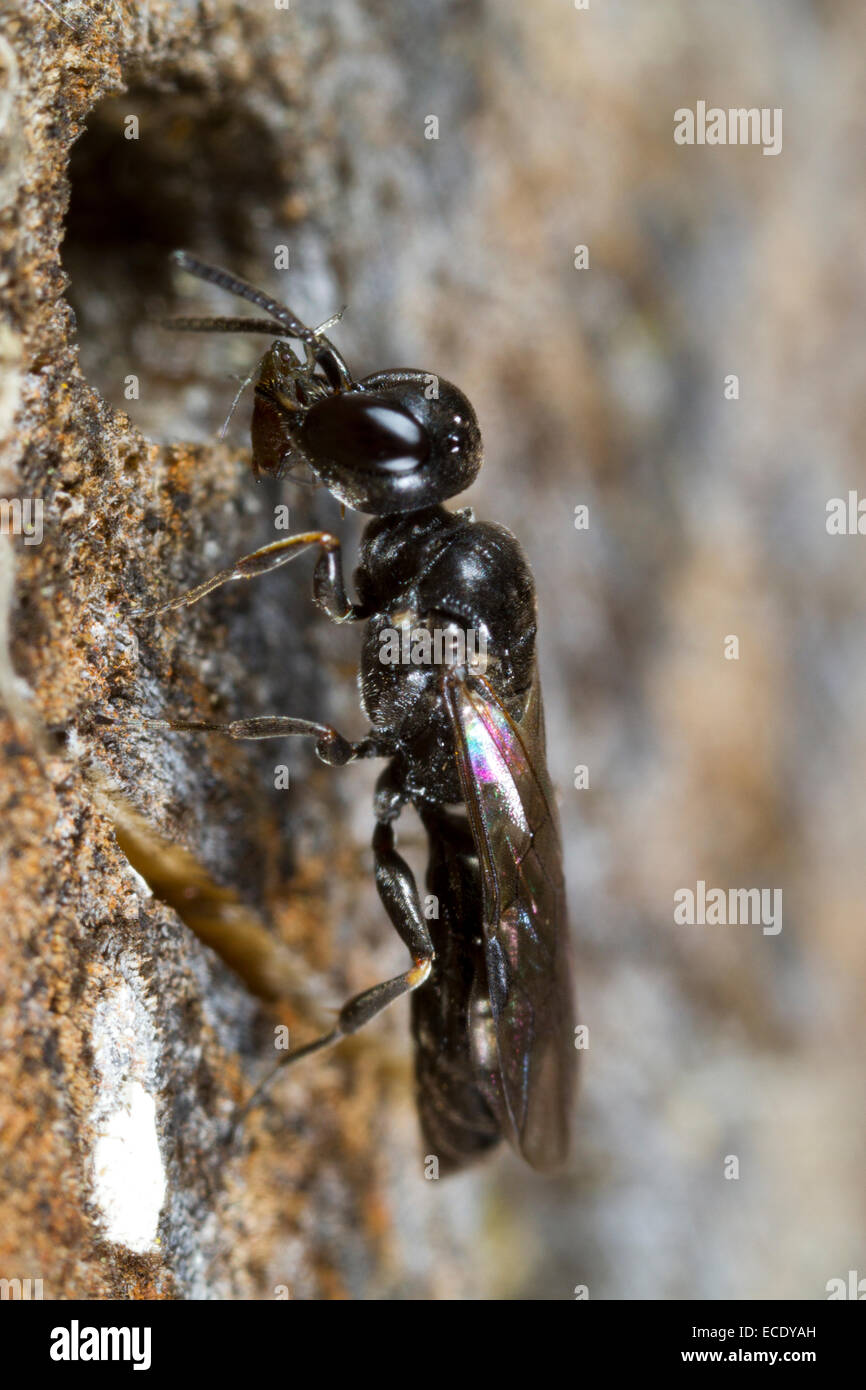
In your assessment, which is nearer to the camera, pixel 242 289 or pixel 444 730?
pixel 242 289

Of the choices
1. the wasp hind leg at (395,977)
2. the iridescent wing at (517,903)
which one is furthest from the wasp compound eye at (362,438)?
the wasp hind leg at (395,977)

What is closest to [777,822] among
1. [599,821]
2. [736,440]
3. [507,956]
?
[599,821]

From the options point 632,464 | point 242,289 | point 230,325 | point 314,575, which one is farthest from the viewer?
point 632,464

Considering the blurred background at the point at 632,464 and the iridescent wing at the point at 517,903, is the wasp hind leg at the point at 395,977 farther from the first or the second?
the blurred background at the point at 632,464

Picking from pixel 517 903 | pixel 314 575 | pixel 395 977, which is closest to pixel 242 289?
pixel 314 575

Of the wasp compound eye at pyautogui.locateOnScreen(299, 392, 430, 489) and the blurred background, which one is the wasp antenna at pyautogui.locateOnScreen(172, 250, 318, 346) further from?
the blurred background

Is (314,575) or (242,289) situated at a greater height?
(242,289)

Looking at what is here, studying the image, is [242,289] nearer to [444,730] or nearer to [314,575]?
[314,575]

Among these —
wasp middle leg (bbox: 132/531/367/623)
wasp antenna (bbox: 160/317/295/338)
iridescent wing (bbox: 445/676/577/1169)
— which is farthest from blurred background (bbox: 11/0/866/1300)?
iridescent wing (bbox: 445/676/577/1169)

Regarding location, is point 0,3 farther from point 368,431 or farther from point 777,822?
point 777,822
